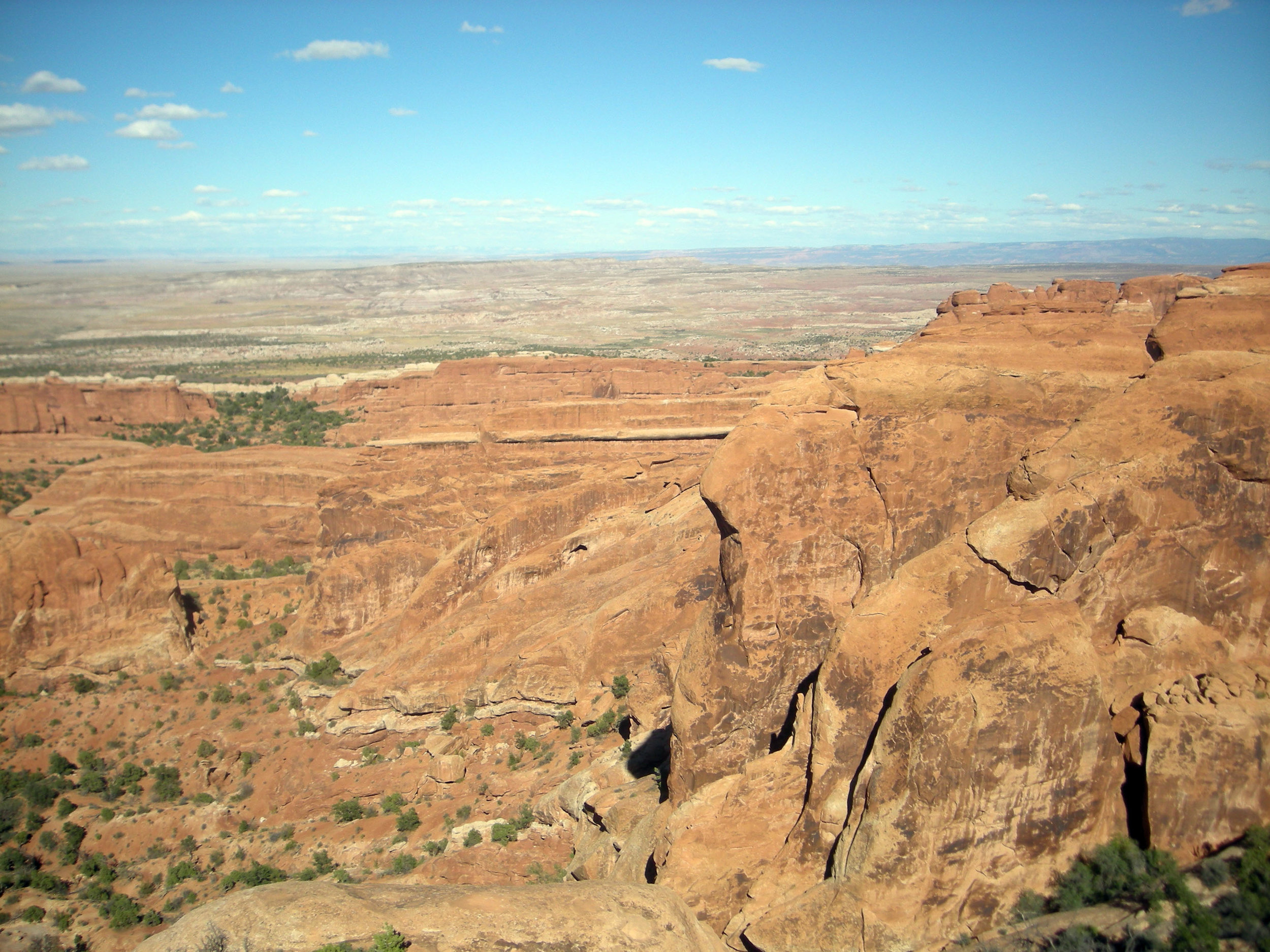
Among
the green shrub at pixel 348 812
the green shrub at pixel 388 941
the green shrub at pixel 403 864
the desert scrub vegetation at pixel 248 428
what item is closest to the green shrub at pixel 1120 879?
the green shrub at pixel 388 941

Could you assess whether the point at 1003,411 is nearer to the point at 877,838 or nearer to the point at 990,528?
the point at 990,528

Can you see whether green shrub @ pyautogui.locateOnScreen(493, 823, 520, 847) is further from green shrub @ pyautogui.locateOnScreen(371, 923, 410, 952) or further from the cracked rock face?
green shrub @ pyautogui.locateOnScreen(371, 923, 410, 952)

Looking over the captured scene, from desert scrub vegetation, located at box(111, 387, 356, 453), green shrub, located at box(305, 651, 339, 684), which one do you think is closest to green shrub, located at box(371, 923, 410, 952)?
green shrub, located at box(305, 651, 339, 684)

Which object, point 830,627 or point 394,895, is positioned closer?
point 394,895

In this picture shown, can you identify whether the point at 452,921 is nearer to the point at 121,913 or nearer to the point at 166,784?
the point at 121,913

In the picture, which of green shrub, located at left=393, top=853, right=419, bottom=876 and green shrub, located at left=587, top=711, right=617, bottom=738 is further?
green shrub, located at left=587, top=711, right=617, bottom=738

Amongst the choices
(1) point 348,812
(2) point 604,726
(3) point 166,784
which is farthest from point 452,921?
(3) point 166,784

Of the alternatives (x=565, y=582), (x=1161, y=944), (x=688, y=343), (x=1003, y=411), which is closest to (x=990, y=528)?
(x=1003, y=411)
